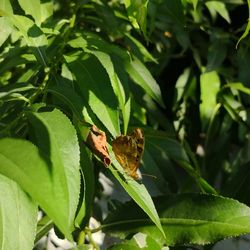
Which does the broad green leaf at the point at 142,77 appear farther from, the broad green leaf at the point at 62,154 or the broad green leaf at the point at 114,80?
the broad green leaf at the point at 62,154

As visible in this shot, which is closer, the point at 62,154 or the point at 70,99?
the point at 62,154

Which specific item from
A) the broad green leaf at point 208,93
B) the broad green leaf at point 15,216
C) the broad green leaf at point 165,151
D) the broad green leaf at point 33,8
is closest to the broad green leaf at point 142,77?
the broad green leaf at point 165,151

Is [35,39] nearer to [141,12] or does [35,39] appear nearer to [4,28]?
[4,28]

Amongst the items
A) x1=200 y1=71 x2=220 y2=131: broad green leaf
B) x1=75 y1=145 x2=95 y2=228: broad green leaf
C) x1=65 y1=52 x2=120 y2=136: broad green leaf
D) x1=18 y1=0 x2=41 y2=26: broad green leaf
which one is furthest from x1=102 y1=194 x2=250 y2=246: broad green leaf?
x1=200 y1=71 x2=220 y2=131: broad green leaf

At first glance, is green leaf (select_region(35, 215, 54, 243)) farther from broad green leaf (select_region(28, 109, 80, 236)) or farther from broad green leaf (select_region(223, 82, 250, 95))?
broad green leaf (select_region(223, 82, 250, 95))

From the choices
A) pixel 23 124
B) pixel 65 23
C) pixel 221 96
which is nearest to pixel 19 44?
pixel 65 23

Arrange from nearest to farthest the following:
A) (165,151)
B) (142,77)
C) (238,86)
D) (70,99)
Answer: (70,99), (142,77), (165,151), (238,86)

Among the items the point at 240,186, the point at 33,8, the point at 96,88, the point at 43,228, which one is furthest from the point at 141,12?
the point at 240,186
